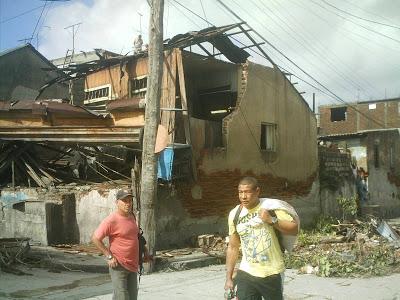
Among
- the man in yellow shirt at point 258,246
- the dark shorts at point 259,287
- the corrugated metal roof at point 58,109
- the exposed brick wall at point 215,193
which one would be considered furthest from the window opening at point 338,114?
the dark shorts at point 259,287

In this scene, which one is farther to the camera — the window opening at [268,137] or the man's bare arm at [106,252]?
the window opening at [268,137]

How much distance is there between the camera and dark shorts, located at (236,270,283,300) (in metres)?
4.35

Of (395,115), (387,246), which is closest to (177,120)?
(387,246)

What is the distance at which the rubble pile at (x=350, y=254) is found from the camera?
9.76m

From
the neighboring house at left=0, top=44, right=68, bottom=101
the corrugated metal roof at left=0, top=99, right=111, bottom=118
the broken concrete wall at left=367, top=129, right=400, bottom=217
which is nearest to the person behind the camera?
the corrugated metal roof at left=0, top=99, right=111, bottom=118

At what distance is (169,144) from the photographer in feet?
40.1

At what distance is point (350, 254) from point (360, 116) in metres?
31.1

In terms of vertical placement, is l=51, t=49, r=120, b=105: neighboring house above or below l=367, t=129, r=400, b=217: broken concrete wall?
above

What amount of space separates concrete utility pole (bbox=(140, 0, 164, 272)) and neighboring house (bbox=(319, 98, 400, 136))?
2984 centimetres

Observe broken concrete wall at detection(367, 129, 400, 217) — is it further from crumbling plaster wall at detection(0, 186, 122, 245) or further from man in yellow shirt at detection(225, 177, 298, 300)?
man in yellow shirt at detection(225, 177, 298, 300)

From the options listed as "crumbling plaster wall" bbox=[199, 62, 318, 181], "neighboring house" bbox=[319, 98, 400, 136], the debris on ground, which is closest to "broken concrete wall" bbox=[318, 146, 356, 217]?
"crumbling plaster wall" bbox=[199, 62, 318, 181]

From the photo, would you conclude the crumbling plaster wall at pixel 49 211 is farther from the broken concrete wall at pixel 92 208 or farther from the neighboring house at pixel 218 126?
the neighboring house at pixel 218 126

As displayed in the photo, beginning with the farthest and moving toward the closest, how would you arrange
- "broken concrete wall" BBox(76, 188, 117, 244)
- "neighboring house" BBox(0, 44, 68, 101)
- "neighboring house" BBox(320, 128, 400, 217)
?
"neighboring house" BBox(0, 44, 68, 101)
"neighboring house" BBox(320, 128, 400, 217)
"broken concrete wall" BBox(76, 188, 117, 244)

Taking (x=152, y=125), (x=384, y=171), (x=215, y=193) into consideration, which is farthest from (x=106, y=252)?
(x=384, y=171)
